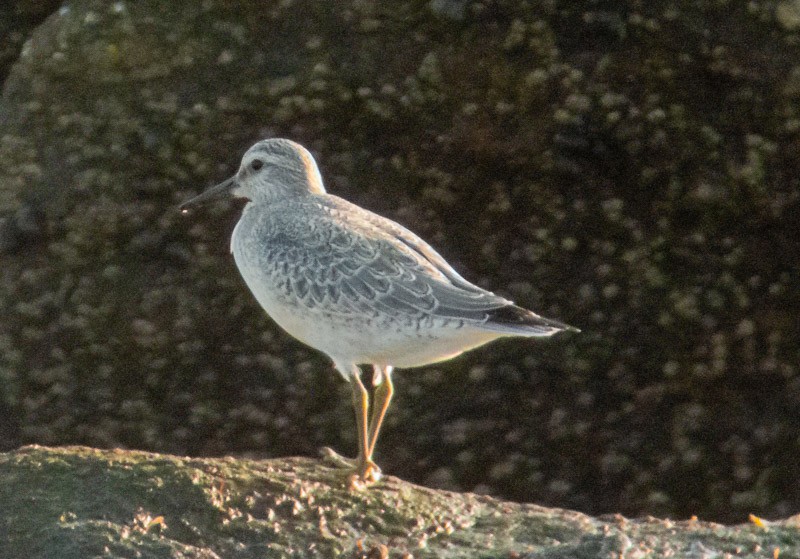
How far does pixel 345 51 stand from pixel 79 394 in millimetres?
2636

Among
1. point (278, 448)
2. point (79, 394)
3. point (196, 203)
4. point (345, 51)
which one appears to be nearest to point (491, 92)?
point (345, 51)

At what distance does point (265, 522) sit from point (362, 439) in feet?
3.51

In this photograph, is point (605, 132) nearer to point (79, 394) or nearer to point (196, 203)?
point (196, 203)

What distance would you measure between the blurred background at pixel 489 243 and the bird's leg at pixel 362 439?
130 cm

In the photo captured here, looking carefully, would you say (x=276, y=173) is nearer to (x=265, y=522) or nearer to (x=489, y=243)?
(x=489, y=243)

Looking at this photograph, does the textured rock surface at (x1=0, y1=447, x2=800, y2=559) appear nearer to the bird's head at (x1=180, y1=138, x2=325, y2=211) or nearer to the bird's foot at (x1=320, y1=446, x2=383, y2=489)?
the bird's foot at (x1=320, y1=446, x2=383, y2=489)

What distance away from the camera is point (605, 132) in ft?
25.8

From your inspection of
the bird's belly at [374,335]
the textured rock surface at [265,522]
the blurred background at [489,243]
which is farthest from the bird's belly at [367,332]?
the blurred background at [489,243]

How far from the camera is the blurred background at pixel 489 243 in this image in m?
7.76

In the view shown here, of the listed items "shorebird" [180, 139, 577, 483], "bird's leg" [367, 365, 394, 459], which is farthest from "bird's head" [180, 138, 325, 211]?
"bird's leg" [367, 365, 394, 459]

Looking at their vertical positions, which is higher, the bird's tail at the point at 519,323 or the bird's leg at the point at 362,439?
the bird's tail at the point at 519,323

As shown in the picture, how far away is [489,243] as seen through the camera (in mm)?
7934

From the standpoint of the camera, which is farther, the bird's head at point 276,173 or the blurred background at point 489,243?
the blurred background at point 489,243

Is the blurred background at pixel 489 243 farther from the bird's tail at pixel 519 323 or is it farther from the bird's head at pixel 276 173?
the bird's tail at pixel 519 323
